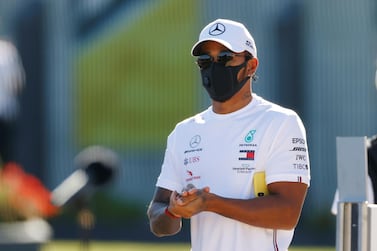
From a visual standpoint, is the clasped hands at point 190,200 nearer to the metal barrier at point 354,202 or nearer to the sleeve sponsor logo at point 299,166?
the sleeve sponsor logo at point 299,166

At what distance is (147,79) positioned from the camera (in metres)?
22.6

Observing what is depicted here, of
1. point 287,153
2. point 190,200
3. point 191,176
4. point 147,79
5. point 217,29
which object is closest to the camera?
point 190,200

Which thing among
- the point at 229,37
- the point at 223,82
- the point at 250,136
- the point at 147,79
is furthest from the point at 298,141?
the point at 147,79

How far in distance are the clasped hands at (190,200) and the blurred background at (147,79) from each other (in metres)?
15.5

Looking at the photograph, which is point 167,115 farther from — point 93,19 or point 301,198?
point 301,198

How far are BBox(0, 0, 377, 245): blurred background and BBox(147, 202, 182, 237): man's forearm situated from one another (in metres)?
15.1

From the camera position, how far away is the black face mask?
6.06 m

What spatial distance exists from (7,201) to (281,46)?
11929 mm

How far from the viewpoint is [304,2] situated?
21.8 m

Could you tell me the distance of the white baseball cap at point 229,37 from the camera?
605cm

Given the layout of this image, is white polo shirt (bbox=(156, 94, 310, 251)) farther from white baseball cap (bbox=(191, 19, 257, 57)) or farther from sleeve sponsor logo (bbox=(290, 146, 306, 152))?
white baseball cap (bbox=(191, 19, 257, 57))

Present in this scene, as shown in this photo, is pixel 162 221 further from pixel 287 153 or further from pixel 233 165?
pixel 287 153

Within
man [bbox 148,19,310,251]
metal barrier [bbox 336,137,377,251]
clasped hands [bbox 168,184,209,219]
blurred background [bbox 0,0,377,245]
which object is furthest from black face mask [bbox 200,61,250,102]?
blurred background [bbox 0,0,377,245]

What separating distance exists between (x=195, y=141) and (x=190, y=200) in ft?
1.74
